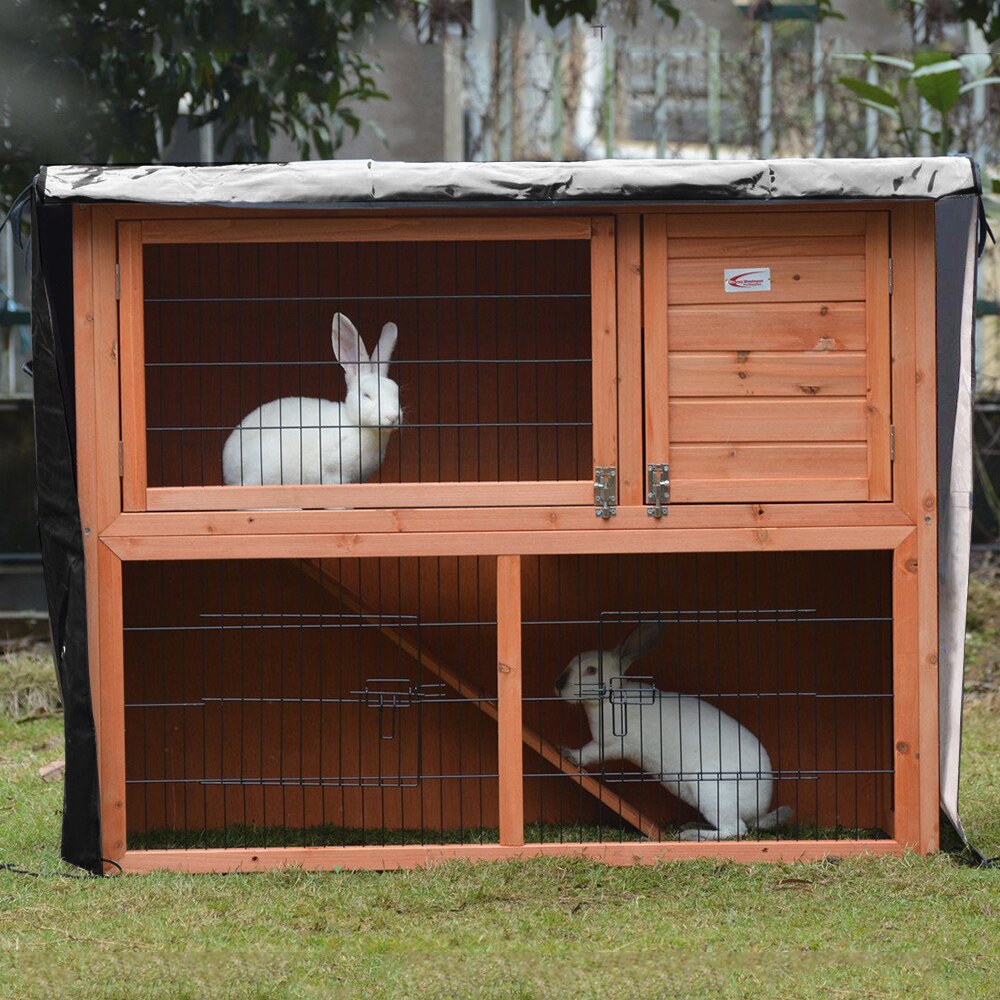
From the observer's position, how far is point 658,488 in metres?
3.85

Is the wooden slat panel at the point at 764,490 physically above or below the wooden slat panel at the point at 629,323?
below

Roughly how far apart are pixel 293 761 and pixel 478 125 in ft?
17.0

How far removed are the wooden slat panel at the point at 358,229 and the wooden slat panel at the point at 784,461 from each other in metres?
0.68

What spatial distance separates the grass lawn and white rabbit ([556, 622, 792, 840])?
0.44m

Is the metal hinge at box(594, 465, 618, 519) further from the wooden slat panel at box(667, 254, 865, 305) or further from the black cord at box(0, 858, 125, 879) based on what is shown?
the black cord at box(0, 858, 125, 879)

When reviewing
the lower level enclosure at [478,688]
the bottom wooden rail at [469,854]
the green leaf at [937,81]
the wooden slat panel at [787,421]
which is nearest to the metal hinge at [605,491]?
the wooden slat panel at [787,421]

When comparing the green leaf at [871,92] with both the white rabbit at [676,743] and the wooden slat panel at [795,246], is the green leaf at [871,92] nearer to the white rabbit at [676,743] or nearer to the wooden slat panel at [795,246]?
the wooden slat panel at [795,246]

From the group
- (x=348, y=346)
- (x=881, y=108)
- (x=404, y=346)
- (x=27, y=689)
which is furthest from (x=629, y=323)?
(x=881, y=108)

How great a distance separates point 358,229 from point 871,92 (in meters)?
3.88

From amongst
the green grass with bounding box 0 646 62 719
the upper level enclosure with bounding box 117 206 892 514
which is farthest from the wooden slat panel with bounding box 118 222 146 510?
the green grass with bounding box 0 646 62 719

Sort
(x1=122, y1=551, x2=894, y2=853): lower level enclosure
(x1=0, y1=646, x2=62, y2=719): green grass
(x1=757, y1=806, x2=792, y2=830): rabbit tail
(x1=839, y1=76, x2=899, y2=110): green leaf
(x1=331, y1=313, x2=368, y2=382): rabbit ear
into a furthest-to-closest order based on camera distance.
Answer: (x1=839, y1=76, x2=899, y2=110): green leaf
(x1=0, y1=646, x2=62, y2=719): green grass
(x1=122, y1=551, x2=894, y2=853): lower level enclosure
(x1=757, y1=806, x2=792, y2=830): rabbit tail
(x1=331, y1=313, x2=368, y2=382): rabbit ear

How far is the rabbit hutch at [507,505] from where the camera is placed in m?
3.79

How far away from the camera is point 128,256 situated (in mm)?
3803

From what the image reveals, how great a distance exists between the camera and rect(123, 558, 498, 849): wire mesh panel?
14.8 feet
